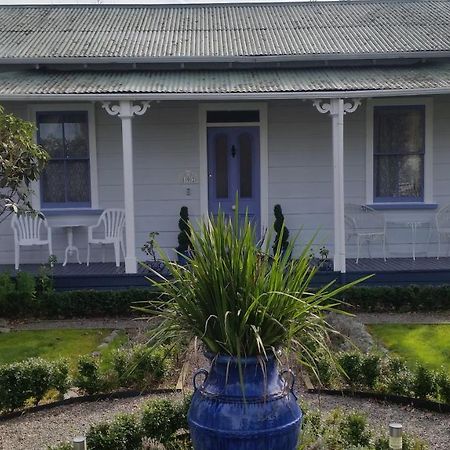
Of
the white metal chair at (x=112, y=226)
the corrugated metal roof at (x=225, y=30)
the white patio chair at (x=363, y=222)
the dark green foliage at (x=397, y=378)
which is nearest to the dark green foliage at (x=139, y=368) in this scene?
the dark green foliage at (x=397, y=378)

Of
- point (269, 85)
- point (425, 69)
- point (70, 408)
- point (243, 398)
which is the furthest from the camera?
point (425, 69)

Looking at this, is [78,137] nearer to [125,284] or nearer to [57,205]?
[57,205]

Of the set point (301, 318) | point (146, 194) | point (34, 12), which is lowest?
point (301, 318)

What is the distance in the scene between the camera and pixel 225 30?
13.5 meters

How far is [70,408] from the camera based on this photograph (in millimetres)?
6262

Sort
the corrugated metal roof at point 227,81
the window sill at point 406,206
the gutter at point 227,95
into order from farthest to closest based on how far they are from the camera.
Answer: the window sill at point 406,206 < the corrugated metal roof at point 227,81 < the gutter at point 227,95

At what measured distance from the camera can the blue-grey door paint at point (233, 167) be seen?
12164 mm

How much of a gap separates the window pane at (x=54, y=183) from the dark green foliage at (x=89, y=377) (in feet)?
19.9

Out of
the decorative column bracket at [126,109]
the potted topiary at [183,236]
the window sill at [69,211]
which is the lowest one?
the potted topiary at [183,236]

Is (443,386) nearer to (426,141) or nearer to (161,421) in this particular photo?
(161,421)

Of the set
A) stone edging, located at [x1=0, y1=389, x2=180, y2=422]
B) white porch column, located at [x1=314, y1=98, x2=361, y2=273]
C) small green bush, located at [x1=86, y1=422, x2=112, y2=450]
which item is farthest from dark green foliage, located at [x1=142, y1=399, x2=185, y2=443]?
white porch column, located at [x1=314, y1=98, x2=361, y2=273]

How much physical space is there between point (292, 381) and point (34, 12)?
1304 centimetres

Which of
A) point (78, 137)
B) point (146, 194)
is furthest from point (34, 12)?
point (146, 194)

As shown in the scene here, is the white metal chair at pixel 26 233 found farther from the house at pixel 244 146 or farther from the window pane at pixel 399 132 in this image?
the window pane at pixel 399 132
